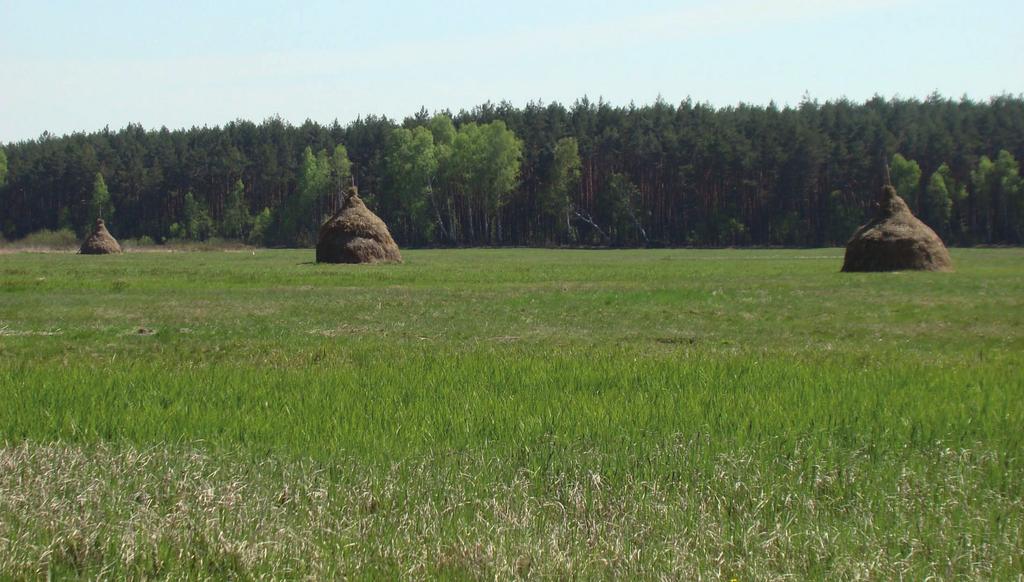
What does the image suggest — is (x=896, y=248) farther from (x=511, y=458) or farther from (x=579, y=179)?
(x=579, y=179)

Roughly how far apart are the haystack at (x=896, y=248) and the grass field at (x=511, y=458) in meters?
23.1

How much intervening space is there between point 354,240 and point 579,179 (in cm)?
8470

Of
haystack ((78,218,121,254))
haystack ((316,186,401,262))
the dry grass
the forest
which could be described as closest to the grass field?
the dry grass

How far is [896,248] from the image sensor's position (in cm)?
3850

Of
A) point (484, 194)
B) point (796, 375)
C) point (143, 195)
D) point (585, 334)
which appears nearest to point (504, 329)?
point (585, 334)

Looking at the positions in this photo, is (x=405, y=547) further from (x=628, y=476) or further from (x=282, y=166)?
(x=282, y=166)

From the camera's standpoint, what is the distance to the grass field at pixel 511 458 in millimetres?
5797

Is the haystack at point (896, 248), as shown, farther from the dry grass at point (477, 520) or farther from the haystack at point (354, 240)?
the dry grass at point (477, 520)

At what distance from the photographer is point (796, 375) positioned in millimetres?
11703

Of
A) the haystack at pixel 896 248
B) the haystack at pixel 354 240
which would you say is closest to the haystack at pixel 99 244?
the haystack at pixel 354 240

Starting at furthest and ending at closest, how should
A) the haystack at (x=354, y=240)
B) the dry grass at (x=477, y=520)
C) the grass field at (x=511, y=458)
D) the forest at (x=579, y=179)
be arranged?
the forest at (x=579, y=179) < the haystack at (x=354, y=240) < the grass field at (x=511, y=458) < the dry grass at (x=477, y=520)

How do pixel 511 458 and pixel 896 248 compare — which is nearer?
pixel 511 458

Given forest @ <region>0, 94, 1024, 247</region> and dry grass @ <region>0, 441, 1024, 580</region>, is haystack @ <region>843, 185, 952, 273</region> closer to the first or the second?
dry grass @ <region>0, 441, 1024, 580</region>

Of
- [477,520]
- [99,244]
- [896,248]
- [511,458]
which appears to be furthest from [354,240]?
[477,520]
